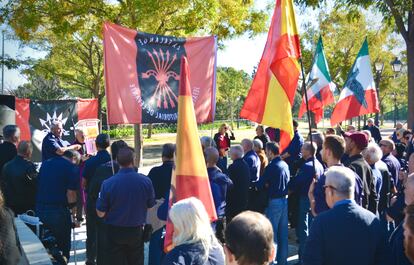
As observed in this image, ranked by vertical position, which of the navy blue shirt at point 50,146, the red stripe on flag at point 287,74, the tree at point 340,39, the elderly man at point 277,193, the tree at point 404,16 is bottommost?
the elderly man at point 277,193

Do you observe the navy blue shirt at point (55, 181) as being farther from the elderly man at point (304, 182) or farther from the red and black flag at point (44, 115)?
the red and black flag at point (44, 115)

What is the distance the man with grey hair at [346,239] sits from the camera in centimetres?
349

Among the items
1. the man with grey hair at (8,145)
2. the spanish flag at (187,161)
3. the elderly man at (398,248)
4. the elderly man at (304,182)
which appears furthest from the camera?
the man with grey hair at (8,145)

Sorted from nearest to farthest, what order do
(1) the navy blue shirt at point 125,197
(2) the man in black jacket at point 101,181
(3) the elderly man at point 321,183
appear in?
(3) the elderly man at point 321,183 → (1) the navy blue shirt at point 125,197 → (2) the man in black jacket at point 101,181

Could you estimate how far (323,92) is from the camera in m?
9.27

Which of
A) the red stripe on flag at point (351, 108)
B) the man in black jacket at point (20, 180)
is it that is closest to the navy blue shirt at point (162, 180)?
the man in black jacket at point (20, 180)

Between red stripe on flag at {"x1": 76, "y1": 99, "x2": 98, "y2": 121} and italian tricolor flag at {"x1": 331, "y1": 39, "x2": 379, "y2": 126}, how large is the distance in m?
6.44

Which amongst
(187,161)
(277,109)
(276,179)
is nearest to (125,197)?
(187,161)

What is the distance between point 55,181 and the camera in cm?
587

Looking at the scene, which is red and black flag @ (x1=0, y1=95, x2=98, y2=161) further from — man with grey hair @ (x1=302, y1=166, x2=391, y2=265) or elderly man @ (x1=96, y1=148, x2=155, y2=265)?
man with grey hair @ (x1=302, y1=166, x2=391, y2=265)

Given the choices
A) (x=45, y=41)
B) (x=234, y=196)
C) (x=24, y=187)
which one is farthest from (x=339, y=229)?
(x=45, y=41)

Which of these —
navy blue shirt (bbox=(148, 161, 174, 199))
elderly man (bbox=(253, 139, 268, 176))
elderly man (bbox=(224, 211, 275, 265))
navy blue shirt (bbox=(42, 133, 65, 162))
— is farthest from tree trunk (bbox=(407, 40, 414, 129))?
elderly man (bbox=(224, 211, 275, 265))

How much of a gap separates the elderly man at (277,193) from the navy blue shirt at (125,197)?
6.58 ft

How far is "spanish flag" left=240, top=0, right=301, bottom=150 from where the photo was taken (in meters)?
5.15
